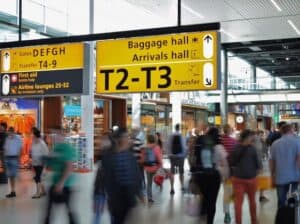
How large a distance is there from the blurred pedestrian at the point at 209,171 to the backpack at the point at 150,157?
3.43 meters

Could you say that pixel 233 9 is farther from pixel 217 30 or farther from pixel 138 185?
pixel 138 185

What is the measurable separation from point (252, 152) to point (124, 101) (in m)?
18.6

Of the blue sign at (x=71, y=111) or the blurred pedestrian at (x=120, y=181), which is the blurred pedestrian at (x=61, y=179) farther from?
the blue sign at (x=71, y=111)

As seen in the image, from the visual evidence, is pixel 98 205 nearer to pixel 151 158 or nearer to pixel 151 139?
pixel 151 158

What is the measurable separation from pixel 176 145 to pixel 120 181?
7.28 meters

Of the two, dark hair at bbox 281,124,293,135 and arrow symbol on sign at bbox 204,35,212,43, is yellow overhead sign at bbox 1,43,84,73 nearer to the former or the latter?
arrow symbol on sign at bbox 204,35,212,43

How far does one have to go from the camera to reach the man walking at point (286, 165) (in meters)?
7.44

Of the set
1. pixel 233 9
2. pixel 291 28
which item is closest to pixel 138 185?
pixel 233 9

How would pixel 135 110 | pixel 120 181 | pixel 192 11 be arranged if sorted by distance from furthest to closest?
1. pixel 135 110
2. pixel 192 11
3. pixel 120 181

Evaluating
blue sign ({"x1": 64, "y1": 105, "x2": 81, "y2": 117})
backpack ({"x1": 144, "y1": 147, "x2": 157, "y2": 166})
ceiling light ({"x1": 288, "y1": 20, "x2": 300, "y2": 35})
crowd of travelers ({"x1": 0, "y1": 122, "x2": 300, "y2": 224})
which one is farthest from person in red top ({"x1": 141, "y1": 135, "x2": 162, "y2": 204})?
blue sign ({"x1": 64, "y1": 105, "x2": 81, "y2": 117})

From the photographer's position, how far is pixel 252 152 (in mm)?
7621

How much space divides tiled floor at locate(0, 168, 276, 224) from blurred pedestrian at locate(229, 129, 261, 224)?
1.07 m

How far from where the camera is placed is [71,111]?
23.3m

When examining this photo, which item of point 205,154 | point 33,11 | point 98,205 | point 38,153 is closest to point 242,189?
point 205,154
